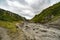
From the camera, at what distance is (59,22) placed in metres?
118

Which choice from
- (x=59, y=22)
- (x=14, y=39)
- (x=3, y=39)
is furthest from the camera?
(x=59, y=22)

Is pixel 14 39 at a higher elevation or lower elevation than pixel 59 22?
lower

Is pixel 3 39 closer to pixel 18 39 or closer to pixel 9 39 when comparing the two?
pixel 9 39

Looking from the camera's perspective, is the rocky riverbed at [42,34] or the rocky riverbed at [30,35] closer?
the rocky riverbed at [30,35]

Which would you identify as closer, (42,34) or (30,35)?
(30,35)

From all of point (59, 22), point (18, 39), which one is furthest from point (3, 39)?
point (59, 22)

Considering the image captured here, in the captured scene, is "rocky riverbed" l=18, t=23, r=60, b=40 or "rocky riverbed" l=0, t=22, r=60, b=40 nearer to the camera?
"rocky riverbed" l=0, t=22, r=60, b=40

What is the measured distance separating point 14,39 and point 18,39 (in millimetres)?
1080

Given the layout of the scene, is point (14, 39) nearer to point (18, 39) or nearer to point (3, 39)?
point (18, 39)

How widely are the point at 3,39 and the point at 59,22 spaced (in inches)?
3304

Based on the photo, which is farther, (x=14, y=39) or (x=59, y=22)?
(x=59, y=22)

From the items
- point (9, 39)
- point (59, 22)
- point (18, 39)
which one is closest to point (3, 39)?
point (9, 39)

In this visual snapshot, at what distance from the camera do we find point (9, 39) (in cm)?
4097

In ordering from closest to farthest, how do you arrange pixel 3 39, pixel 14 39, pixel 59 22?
pixel 3 39 < pixel 14 39 < pixel 59 22
